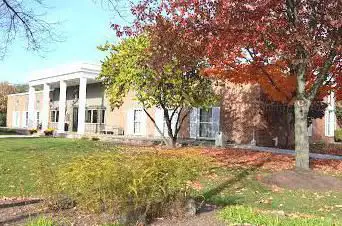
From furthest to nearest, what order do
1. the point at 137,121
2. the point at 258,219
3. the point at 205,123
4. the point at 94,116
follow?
the point at 94,116
the point at 137,121
the point at 205,123
the point at 258,219

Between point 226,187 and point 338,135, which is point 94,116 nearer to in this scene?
→ point 338,135

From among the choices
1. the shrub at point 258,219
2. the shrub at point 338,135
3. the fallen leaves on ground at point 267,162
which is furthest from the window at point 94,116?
the shrub at point 258,219

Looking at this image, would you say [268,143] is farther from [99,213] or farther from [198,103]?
[99,213]

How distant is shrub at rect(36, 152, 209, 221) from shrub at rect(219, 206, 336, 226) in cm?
68

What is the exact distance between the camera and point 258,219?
247 inches

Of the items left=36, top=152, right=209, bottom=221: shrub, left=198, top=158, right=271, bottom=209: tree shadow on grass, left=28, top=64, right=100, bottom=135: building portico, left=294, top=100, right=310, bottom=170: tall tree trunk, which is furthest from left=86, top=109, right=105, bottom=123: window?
left=36, top=152, right=209, bottom=221: shrub

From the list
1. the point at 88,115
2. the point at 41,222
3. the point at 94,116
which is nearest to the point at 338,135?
the point at 94,116

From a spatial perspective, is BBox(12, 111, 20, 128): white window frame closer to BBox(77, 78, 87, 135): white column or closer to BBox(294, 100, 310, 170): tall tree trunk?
BBox(77, 78, 87, 135): white column

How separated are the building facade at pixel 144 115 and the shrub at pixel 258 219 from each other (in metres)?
16.1

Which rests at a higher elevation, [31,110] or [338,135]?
[31,110]

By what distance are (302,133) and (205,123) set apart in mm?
16225

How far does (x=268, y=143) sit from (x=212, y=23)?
15719 mm

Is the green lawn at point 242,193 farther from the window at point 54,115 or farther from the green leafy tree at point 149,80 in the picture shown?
the window at point 54,115

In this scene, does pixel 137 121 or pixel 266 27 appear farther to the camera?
pixel 137 121
